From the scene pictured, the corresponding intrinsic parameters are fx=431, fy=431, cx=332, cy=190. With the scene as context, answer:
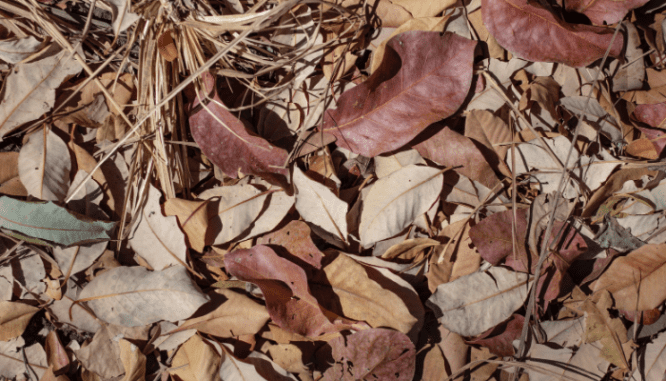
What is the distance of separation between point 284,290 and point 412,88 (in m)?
0.54

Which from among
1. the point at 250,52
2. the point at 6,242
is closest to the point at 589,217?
the point at 250,52

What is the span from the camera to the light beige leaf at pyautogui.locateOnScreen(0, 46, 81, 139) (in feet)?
3.34

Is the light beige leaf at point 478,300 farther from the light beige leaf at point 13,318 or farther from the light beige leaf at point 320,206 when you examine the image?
the light beige leaf at point 13,318

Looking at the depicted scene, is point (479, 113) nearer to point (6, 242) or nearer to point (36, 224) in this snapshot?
point (36, 224)

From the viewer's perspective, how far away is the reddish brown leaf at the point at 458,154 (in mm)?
979

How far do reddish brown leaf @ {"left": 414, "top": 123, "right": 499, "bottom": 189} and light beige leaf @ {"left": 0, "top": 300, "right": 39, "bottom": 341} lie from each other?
3.44 feet

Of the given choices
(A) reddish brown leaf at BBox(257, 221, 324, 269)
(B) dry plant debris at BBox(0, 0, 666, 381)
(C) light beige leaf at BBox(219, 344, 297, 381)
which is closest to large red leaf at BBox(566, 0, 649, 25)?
(B) dry plant debris at BBox(0, 0, 666, 381)

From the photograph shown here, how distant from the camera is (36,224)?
39.0 inches

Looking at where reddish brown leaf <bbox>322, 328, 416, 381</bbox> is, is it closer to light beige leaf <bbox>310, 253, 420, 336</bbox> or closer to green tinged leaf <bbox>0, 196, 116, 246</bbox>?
light beige leaf <bbox>310, 253, 420, 336</bbox>

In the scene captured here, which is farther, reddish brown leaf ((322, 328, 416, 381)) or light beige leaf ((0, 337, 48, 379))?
light beige leaf ((0, 337, 48, 379))

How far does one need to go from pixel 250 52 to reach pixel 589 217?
2.90 ft

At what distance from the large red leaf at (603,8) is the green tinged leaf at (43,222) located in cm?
124

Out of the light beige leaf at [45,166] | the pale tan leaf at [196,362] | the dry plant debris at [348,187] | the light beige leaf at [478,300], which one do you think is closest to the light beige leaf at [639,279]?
the dry plant debris at [348,187]

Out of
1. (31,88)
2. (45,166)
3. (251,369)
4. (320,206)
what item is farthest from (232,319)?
(31,88)
